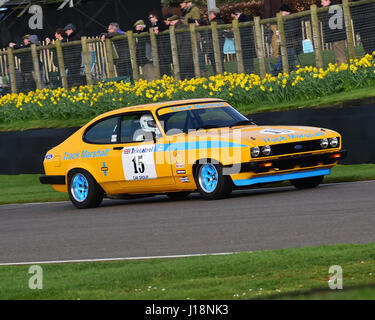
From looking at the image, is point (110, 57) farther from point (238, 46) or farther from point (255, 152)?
point (255, 152)

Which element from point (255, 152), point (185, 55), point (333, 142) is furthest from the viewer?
point (185, 55)

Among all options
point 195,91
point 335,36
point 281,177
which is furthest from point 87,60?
point 281,177


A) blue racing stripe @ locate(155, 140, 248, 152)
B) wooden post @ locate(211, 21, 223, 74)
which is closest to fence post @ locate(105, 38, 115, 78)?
wooden post @ locate(211, 21, 223, 74)

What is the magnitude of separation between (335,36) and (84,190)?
7.54 m

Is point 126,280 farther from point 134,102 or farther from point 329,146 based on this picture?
point 134,102

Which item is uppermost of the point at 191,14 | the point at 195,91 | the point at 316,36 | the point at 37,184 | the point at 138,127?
the point at 191,14

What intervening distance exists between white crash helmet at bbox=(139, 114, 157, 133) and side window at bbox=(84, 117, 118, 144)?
1.58ft

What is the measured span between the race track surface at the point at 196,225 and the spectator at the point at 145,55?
9.43 metres

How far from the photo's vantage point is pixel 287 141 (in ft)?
47.0

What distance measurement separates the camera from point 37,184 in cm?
2188

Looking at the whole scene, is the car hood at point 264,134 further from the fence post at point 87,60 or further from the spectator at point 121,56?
the fence post at point 87,60

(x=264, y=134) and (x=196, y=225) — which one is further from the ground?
(x=264, y=134)

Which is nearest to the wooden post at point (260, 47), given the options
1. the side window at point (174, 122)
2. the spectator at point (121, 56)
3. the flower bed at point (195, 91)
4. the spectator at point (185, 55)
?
the flower bed at point (195, 91)
